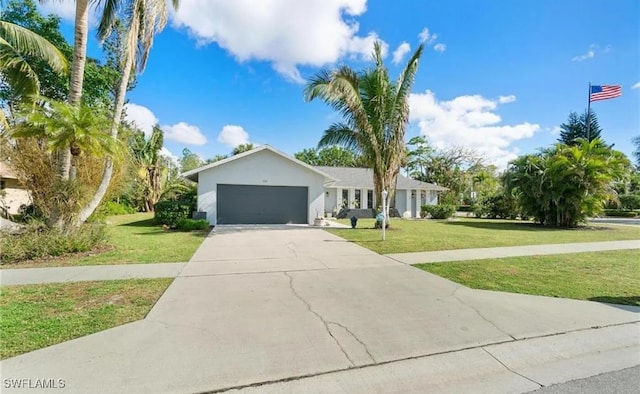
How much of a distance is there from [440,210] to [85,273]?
22950mm

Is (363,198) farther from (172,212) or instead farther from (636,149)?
(636,149)

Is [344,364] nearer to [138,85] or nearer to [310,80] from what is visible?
[310,80]

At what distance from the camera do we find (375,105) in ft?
46.7

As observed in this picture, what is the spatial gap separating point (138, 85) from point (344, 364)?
99.1 ft

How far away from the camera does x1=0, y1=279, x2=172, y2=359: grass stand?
11.0 ft

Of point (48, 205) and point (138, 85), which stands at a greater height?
point (138, 85)

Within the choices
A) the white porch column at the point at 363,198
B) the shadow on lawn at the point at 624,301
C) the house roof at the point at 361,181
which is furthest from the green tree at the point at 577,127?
the shadow on lawn at the point at 624,301

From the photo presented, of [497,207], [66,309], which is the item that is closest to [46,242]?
[66,309]

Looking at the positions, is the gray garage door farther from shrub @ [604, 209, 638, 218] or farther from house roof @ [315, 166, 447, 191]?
shrub @ [604, 209, 638, 218]

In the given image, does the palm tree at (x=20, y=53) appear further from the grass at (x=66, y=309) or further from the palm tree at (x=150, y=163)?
the palm tree at (x=150, y=163)

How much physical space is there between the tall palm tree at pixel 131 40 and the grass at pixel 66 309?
5.14m

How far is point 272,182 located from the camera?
1730 centimetres

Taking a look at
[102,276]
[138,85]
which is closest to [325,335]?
[102,276]

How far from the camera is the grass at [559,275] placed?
5.32 m
